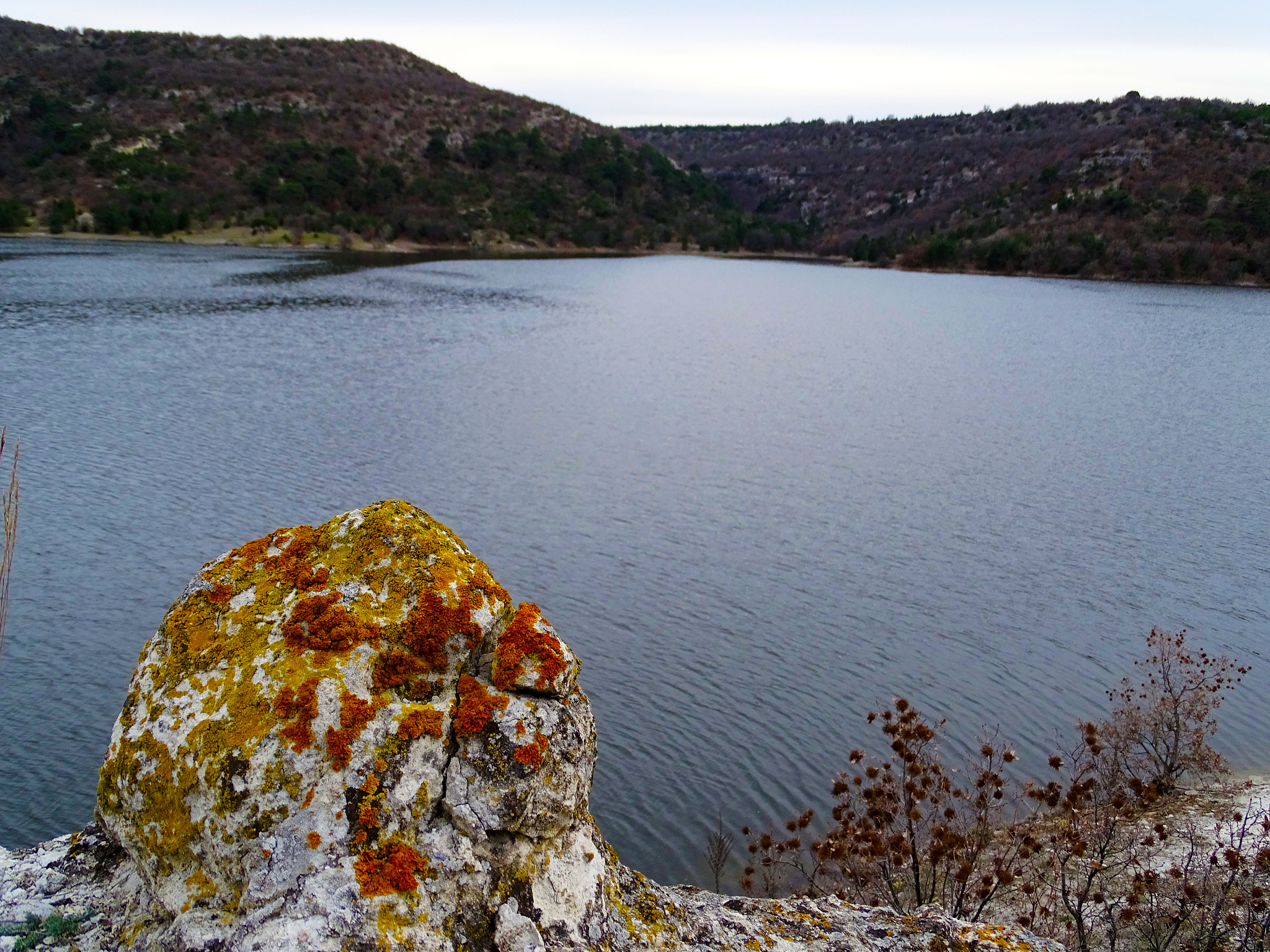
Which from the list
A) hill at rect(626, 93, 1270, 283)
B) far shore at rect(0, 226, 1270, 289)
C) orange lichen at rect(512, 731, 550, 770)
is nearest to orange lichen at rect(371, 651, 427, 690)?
orange lichen at rect(512, 731, 550, 770)

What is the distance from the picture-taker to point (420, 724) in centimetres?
438

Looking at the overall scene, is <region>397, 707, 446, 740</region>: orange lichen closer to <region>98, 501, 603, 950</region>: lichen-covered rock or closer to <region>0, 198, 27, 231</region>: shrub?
<region>98, 501, 603, 950</region>: lichen-covered rock

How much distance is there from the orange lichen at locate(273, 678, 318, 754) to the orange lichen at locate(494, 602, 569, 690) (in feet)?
2.90

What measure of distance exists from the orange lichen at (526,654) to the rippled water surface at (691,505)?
579 cm

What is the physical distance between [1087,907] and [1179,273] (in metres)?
85.1


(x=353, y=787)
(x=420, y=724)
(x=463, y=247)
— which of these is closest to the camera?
(x=353, y=787)

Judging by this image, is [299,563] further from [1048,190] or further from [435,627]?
[1048,190]

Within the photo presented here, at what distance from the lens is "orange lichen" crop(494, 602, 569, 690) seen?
472 centimetres

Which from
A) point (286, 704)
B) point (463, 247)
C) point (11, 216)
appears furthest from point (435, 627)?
point (463, 247)

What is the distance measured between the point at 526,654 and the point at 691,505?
51.6 ft

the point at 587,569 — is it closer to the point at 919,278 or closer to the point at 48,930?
the point at 48,930

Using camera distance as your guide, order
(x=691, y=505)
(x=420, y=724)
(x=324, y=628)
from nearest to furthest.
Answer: (x=420, y=724)
(x=324, y=628)
(x=691, y=505)

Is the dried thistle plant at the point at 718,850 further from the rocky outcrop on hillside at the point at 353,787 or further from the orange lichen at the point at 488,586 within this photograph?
the orange lichen at the point at 488,586

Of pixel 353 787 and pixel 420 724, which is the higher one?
pixel 420 724
